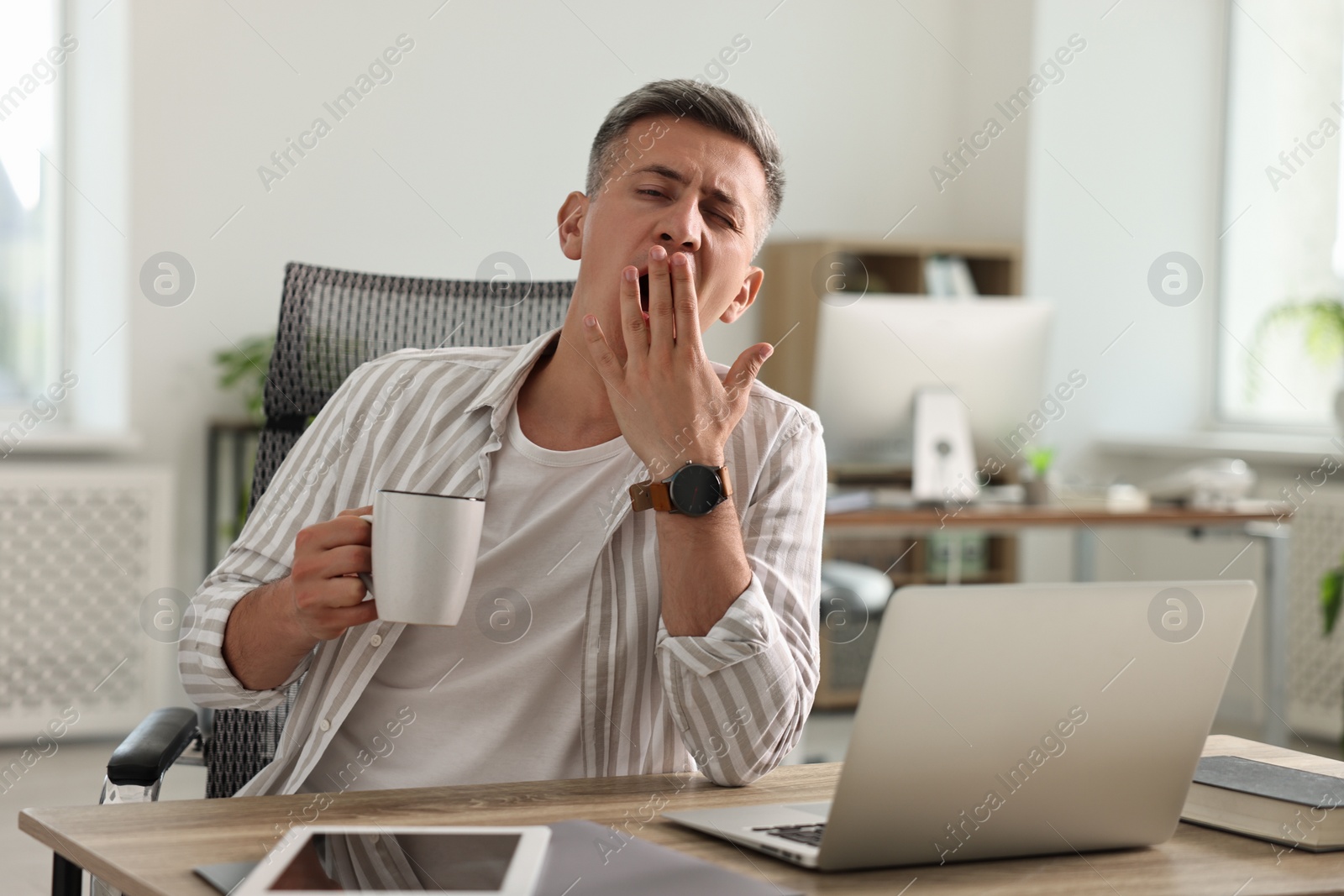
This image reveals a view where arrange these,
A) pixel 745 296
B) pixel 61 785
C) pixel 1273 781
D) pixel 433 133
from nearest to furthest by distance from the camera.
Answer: pixel 1273 781, pixel 745 296, pixel 61 785, pixel 433 133

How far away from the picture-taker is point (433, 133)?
13.8 ft

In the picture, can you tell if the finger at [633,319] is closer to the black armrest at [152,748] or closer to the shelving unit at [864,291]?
the black armrest at [152,748]

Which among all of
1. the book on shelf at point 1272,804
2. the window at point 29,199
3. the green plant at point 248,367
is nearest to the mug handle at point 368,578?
the book on shelf at point 1272,804

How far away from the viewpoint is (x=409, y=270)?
4.20 metres

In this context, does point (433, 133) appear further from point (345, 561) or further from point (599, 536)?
point (345, 561)

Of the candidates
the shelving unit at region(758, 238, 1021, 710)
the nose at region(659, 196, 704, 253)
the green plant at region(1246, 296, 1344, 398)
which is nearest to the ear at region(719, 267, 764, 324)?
the nose at region(659, 196, 704, 253)

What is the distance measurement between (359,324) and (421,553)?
657 millimetres

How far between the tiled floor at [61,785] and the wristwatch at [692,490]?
1895 millimetres

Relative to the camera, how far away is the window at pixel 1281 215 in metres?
4.60

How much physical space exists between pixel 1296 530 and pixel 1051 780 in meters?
3.78

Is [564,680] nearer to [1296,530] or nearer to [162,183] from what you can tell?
[162,183]

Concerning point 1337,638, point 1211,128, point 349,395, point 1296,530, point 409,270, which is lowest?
point 1337,638

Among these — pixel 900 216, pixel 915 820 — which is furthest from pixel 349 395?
pixel 900 216

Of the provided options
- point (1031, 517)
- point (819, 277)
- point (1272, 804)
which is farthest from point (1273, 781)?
point (819, 277)
